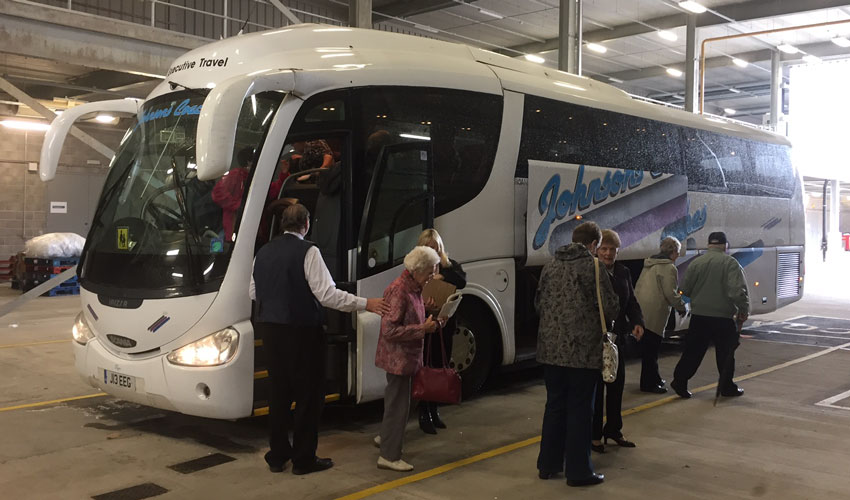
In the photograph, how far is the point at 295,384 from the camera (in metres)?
5.28

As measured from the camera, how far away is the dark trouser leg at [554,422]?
5230 mm

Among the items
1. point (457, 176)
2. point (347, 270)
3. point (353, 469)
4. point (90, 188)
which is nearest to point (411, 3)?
point (90, 188)

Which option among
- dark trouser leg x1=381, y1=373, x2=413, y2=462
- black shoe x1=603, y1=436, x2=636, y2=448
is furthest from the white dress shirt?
black shoe x1=603, y1=436, x2=636, y2=448

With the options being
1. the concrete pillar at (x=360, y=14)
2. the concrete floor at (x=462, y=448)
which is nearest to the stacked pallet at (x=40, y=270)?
the concrete pillar at (x=360, y=14)

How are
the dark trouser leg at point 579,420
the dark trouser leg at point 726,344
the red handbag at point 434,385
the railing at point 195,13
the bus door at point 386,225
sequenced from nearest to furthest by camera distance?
the dark trouser leg at point 579,420 → the red handbag at point 434,385 → the bus door at point 386,225 → the dark trouser leg at point 726,344 → the railing at point 195,13

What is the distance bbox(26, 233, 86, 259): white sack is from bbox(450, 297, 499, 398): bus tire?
13.5 meters

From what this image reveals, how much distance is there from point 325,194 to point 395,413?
196 centimetres

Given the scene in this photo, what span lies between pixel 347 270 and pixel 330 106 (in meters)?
1.32

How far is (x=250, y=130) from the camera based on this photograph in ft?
19.5

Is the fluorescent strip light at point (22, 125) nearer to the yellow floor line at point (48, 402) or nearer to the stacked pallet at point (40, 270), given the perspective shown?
the stacked pallet at point (40, 270)

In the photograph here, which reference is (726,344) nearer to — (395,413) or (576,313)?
(576,313)

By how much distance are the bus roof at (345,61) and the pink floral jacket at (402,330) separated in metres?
1.86

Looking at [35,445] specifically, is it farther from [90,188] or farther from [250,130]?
[90,188]

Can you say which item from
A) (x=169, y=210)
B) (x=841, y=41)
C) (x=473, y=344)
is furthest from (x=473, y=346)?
(x=841, y=41)
